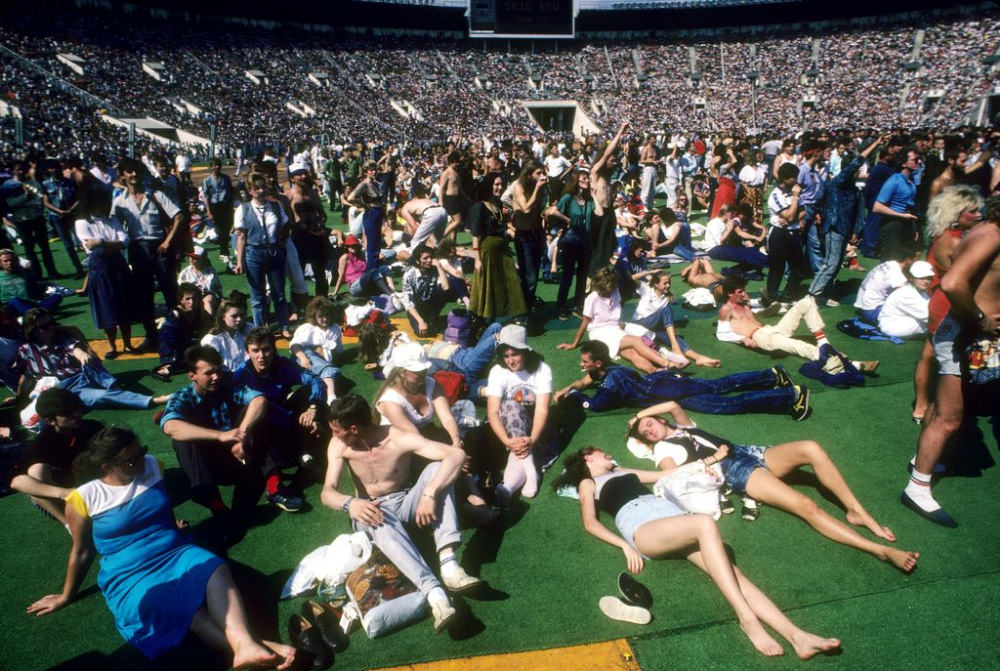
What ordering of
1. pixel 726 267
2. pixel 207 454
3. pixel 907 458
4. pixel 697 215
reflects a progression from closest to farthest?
1. pixel 207 454
2. pixel 907 458
3. pixel 726 267
4. pixel 697 215

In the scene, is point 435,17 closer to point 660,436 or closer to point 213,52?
point 213,52

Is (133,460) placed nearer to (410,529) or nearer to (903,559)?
(410,529)

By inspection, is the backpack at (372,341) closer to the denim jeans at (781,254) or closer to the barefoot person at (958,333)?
the barefoot person at (958,333)

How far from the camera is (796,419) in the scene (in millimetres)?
4973

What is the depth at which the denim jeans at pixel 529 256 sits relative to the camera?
7215mm

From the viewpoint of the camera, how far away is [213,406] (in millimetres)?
4117

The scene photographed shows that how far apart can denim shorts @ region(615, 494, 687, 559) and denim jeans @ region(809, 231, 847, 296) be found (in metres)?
5.11

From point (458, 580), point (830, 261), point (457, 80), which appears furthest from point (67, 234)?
point (457, 80)

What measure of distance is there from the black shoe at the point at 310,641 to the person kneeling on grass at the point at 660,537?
1.49 metres

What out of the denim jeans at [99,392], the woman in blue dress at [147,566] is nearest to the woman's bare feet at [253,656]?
the woman in blue dress at [147,566]

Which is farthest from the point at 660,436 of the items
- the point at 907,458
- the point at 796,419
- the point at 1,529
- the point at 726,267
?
the point at 726,267

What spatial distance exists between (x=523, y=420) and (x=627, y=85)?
46077mm

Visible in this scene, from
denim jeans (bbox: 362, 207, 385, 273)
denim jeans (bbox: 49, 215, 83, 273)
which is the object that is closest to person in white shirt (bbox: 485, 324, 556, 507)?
denim jeans (bbox: 362, 207, 385, 273)

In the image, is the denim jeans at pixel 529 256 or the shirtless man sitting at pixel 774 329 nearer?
the shirtless man sitting at pixel 774 329
